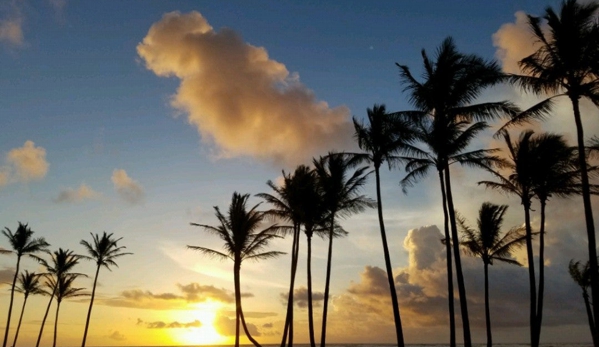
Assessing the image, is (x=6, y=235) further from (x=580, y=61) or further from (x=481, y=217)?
(x=580, y=61)

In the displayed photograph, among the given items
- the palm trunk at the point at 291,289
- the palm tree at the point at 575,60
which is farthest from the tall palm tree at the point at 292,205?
the palm tree at the point at 575,60

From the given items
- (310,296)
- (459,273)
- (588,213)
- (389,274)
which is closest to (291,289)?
(310,296)

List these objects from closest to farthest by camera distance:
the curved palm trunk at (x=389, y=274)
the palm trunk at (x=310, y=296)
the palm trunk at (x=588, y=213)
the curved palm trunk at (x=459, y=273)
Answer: the palm trunk at (x=588, y=213) → the curved palm trunk at (x=459, y=273) → the curved palm trunk at (x=389, y=274) → the palm trunk at (x=310, y=296)

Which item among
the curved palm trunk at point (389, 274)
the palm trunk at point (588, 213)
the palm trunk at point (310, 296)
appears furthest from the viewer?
the palm trunk at point (310, 296)

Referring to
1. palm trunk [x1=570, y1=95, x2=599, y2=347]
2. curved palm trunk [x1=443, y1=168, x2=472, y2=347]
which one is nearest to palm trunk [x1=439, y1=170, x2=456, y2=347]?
curved palm trunk [x1=443, y1=168, x2=472, y2=347]

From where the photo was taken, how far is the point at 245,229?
Answer: 34.8 metres

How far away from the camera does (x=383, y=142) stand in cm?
2986

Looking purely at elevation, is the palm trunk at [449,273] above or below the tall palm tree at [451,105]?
below

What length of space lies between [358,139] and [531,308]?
13.3 m

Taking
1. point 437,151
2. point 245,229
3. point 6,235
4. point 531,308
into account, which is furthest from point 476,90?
point 6,235

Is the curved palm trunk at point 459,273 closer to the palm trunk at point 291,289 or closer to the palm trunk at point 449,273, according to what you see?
the palm trunk at point 449,273

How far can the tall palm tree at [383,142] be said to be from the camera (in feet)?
89.9

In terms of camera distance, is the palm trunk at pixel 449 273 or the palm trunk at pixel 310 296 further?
the palm trunk at pixel 310 296

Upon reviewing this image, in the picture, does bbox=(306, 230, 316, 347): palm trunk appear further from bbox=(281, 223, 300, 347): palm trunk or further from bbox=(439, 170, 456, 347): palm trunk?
bbox=(439, 170, 456, 347): palm trunk
